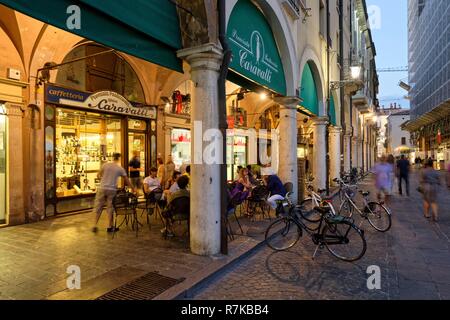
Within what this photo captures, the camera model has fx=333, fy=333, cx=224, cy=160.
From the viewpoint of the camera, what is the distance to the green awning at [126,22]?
12.3 feet

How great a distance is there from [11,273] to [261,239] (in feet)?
14.0

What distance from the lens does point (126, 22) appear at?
14.8ft

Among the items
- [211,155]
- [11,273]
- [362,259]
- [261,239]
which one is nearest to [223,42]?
[211,155]

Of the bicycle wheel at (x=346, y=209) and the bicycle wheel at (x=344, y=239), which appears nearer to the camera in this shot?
the bicycle wheel at (x=344, y=239)

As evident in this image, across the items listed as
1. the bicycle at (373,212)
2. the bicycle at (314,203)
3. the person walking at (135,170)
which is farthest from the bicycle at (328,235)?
the person walking at (135,170)

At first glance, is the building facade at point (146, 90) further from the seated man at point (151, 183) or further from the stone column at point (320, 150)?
the seated man at point (151, 183)

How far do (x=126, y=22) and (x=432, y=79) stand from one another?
4775 cm

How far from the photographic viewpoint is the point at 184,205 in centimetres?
643

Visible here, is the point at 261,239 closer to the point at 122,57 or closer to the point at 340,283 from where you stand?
the point at 340,283

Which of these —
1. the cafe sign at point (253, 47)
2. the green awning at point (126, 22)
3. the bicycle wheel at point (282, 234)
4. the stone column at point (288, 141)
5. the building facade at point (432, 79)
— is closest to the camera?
the green awning at point (126, 22)

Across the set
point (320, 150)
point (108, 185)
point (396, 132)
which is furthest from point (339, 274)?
point (396, 132)

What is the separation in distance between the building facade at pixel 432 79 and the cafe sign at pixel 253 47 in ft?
91.4

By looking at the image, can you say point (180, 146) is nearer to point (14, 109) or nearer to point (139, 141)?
point (139, 141)

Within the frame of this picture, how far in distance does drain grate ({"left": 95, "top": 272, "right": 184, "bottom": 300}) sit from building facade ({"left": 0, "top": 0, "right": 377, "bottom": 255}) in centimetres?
118
